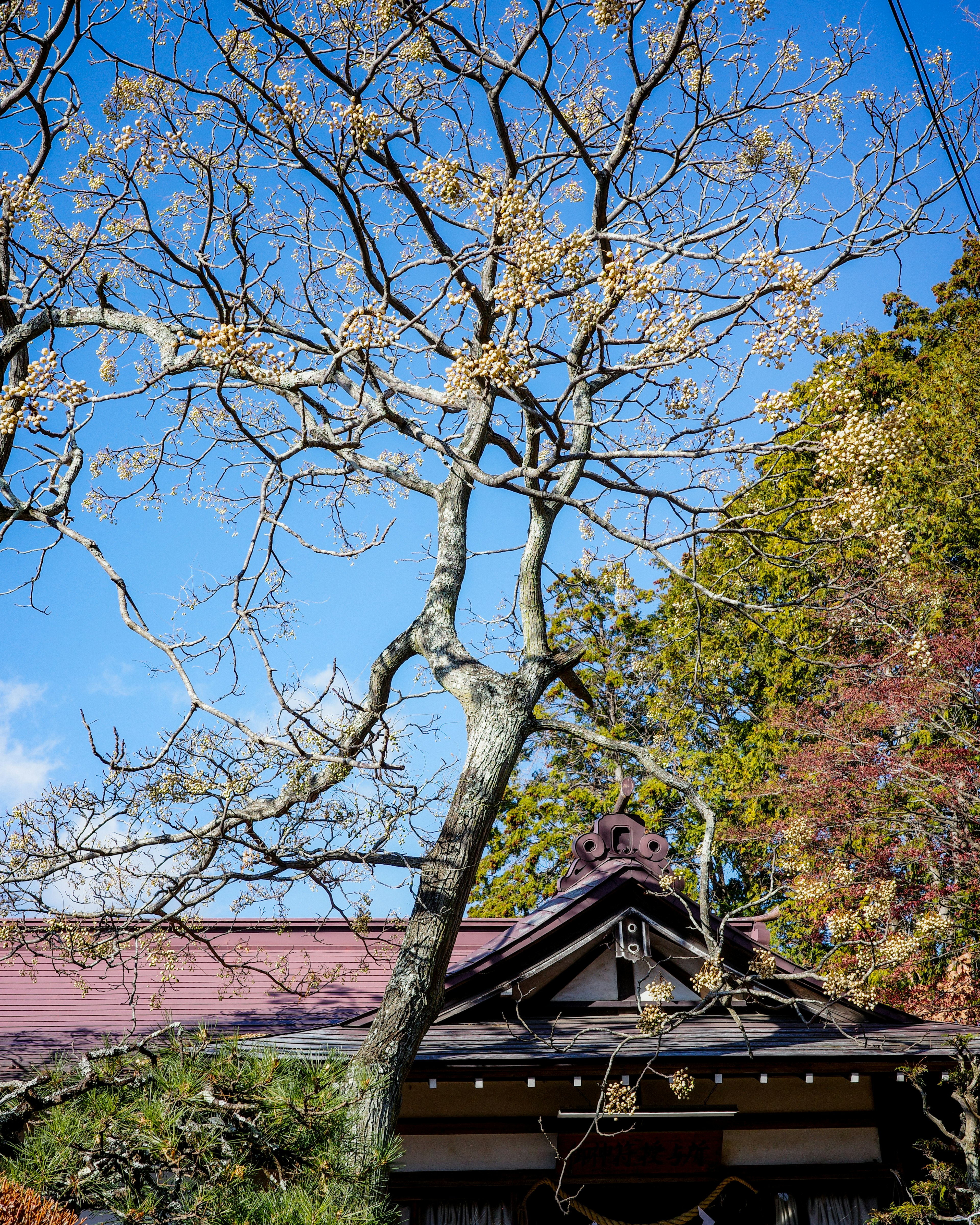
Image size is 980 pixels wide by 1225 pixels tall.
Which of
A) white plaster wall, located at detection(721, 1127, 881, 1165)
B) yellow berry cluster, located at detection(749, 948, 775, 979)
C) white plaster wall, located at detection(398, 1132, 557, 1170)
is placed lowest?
white plaster wall, located at detection(721, 1127, 881, 1165)

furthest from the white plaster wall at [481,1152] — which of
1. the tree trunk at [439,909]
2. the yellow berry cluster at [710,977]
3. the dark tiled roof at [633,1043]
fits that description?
the yellow berry cluster at [710,977]

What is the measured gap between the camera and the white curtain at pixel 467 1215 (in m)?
6.72

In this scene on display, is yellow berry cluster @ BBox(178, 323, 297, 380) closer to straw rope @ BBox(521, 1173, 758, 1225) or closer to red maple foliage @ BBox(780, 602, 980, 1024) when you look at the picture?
straw rope @ BBox(521, 1173, 758, 1225)

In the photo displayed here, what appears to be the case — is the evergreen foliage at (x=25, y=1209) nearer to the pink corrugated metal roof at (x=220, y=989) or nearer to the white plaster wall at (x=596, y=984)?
the pink corrugated metal roof at (x=220, y=989)

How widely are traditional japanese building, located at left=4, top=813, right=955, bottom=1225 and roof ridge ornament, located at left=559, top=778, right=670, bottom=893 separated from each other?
0.02 m

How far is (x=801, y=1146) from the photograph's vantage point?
7.29 m

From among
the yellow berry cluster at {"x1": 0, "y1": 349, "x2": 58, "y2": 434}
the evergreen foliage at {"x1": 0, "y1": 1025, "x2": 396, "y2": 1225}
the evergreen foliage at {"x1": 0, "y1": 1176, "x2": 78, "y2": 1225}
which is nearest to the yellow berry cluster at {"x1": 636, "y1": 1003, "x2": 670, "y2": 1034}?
the evergreen foliage at {"x1": 0, "y1": 1025, "x2": 396, "y2": 1225}

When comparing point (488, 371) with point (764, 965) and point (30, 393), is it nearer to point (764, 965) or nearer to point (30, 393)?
point (30, 393)

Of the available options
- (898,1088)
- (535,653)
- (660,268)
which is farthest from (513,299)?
(898,1088)

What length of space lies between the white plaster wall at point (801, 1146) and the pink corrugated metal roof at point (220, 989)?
8.15 ft

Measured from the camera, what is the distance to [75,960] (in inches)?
223

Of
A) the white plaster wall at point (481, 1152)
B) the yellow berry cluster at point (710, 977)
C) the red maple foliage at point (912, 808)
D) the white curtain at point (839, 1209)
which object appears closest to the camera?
the yellow berry cluster at point (710, 977)

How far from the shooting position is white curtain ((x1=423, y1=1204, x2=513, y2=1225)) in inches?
265

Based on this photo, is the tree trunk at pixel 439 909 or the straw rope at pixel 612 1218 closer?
the tree trunk at pixel 439 909
